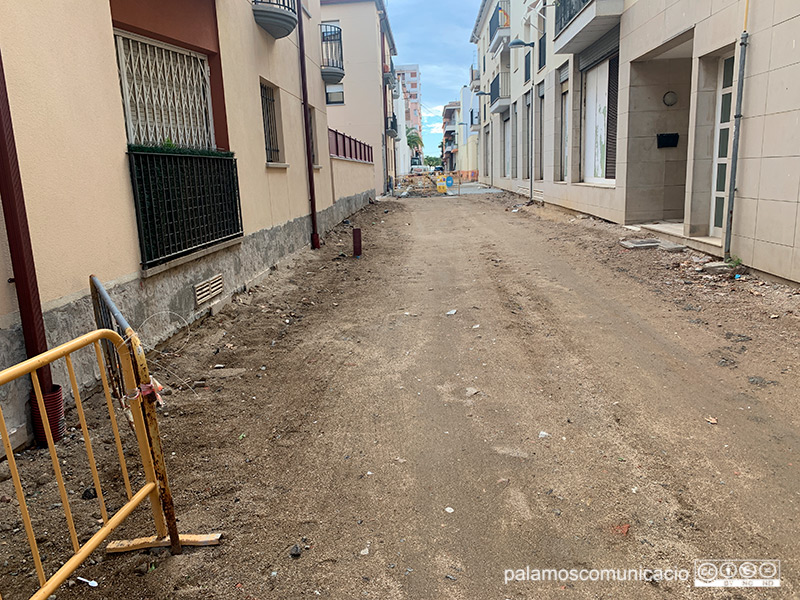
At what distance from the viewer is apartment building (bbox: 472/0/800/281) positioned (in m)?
6.86

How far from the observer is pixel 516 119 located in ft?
88.9

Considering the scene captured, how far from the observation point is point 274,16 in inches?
347

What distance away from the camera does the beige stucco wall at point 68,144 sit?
3770mm

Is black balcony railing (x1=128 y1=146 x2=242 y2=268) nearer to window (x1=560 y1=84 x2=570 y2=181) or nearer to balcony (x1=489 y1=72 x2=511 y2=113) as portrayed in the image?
window (x1=560 y1=84 x2=570 y2=181)

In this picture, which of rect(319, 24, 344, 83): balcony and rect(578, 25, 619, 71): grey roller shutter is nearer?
rect(578, 25, 619, 71): grey roller shutter

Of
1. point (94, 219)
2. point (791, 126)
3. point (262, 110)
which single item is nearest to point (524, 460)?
point (94, 219)

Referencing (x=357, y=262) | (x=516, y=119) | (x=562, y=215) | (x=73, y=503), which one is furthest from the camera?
(x=516, y=119)

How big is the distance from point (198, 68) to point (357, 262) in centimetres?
491

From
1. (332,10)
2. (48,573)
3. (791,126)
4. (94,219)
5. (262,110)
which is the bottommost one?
(48,573)

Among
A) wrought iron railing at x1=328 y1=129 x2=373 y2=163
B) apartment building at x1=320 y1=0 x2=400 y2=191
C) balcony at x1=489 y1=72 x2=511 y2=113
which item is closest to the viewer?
wrought iron railing at x1=328 y1=129 x2=373 y2=163

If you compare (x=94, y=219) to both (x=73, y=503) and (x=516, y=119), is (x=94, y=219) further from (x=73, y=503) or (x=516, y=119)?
(x=516, y=119)

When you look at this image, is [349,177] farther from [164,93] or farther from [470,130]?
[470,130]

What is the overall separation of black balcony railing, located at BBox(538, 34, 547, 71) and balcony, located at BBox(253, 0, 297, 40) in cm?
1247

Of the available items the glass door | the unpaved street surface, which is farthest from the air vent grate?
the glass door
